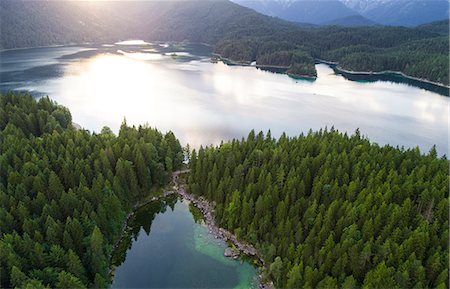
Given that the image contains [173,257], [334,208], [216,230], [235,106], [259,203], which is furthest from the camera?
[235,106]

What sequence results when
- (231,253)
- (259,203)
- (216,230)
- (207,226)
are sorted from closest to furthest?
(231,253)
(259,203)
(216,230)
(207,226)

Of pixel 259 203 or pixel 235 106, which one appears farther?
pixel 235 106

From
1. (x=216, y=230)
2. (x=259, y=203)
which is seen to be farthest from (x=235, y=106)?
(x=259, y=203)

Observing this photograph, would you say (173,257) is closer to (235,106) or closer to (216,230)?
(216,230)

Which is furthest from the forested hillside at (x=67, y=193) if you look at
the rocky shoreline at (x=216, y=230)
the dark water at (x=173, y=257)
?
the rocky shoreline at (x=216, y=230)

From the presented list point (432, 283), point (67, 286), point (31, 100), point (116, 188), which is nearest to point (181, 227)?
point (116, 188)

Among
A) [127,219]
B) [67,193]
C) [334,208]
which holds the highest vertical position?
[334,208]

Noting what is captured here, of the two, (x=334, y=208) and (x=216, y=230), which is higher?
(x=334, y=208)
